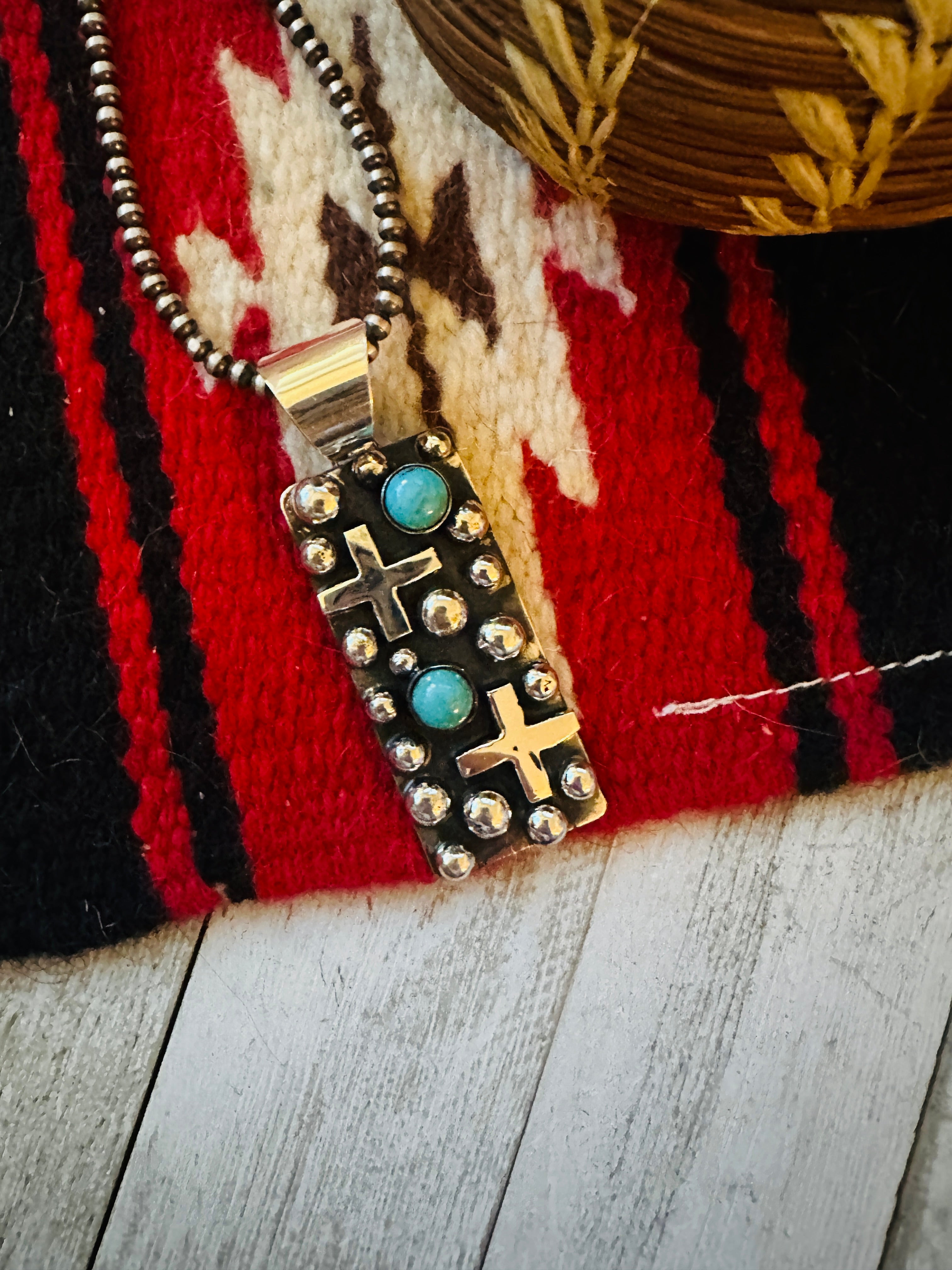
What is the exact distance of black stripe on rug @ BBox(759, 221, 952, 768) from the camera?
1.69ft

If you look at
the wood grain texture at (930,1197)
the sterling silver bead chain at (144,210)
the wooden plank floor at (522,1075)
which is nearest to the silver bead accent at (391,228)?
the sterling silver bead chain at (144,210)

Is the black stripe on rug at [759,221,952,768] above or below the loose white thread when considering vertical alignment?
above

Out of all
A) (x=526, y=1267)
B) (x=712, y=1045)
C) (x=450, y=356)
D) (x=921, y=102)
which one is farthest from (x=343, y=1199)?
(x=921, y=102)

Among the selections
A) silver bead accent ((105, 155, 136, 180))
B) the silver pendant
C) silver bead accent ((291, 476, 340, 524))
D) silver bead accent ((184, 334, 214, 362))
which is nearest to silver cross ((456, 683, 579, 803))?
the silver pendant

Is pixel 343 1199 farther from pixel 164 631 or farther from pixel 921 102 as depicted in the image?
pixel 921 102

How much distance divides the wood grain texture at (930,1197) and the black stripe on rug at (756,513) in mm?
163

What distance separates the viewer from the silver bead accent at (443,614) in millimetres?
472

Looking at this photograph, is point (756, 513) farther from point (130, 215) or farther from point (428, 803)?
point (130, 215)

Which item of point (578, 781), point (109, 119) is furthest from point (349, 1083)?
point (109, 119)

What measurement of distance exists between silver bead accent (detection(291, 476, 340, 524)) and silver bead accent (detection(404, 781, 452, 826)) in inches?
Result: 5.2

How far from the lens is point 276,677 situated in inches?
19.9

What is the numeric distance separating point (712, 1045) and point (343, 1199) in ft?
0.64

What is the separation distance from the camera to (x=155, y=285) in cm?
51

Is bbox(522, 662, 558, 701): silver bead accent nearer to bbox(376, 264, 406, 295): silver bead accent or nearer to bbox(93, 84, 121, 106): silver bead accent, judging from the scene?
bbox(376, 264, 406, 295): silver bead accent
